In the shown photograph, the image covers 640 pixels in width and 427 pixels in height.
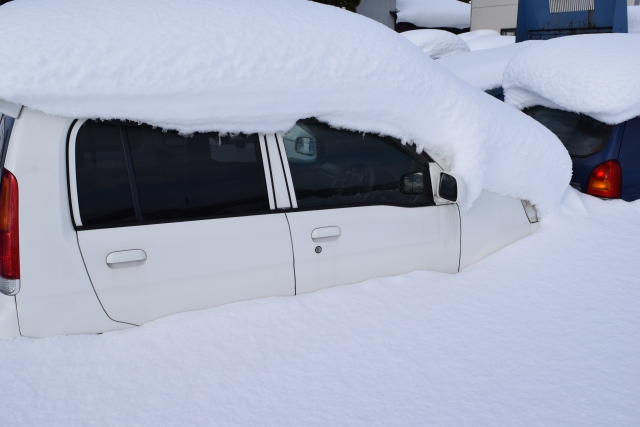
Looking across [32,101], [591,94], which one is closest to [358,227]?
[32,101]

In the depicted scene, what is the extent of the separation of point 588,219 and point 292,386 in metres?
2.61

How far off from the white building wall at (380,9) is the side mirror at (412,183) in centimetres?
2329

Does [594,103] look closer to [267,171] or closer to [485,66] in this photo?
[485,66]

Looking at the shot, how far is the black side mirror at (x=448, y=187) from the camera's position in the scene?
2965 mm

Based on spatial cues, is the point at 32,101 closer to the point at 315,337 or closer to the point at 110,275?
the point at 110,275

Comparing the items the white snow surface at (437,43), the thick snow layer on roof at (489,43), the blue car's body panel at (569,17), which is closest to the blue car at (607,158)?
the blue car's body panel at (569,17)

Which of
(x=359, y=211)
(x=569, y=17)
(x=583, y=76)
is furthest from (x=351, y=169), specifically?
(x=569, y=17)

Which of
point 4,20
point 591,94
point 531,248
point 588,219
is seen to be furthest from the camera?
point 591,94

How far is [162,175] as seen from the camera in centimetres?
244

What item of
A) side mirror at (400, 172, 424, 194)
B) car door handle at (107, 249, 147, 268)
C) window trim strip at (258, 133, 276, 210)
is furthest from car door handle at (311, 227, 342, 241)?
car door handle at (107, 249, 147, 268)

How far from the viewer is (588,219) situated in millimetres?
3934

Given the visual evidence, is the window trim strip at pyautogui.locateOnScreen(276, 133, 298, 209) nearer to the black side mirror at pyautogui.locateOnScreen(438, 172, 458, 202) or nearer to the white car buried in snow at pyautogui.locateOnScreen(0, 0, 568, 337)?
the white car buried in snow at pyautogui.locateOnScreen(0, 0, 568, 337)

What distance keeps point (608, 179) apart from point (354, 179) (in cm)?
242

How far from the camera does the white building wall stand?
82.2 ft
